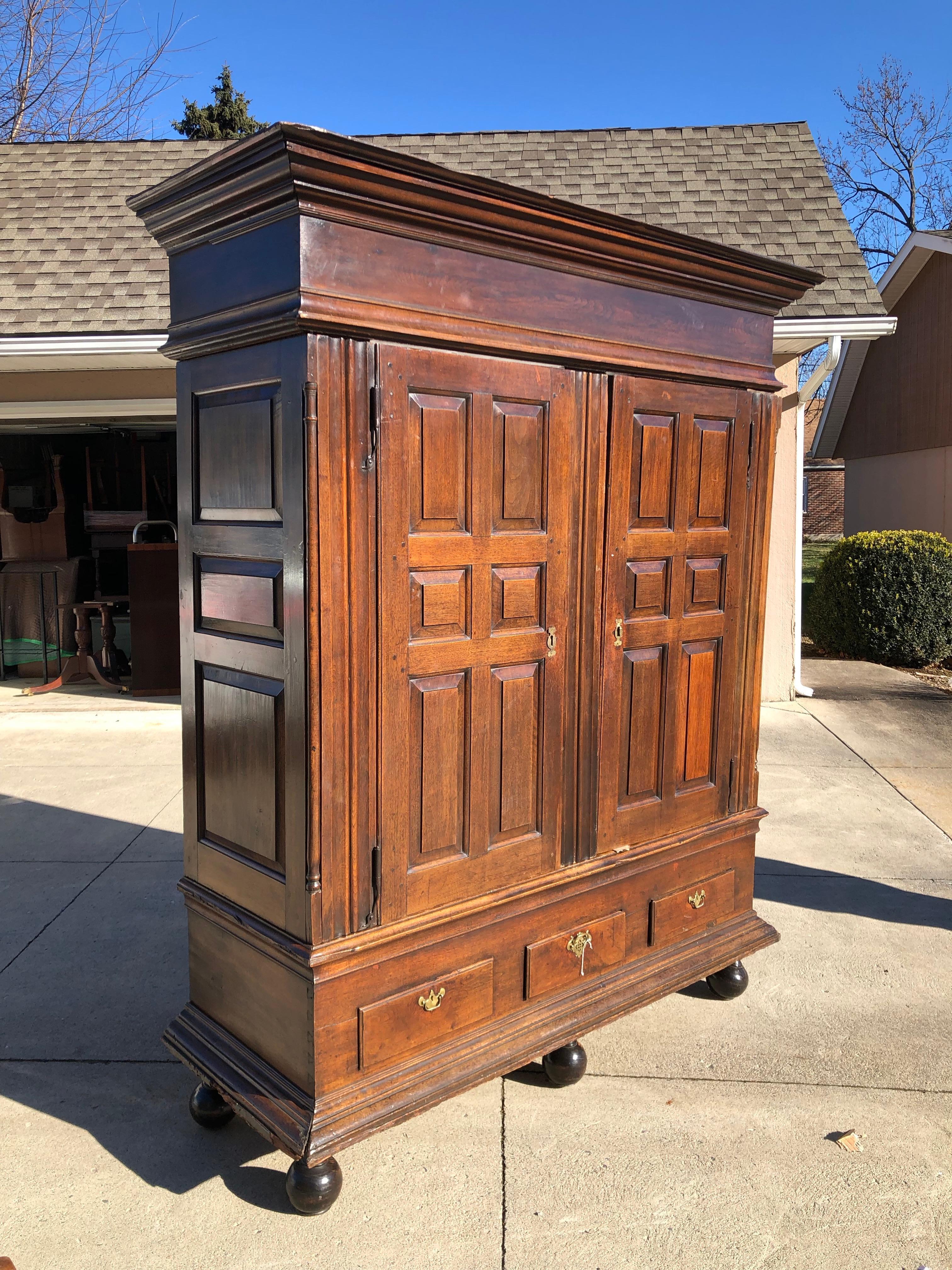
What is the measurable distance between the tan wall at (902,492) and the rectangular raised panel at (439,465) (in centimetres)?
1196

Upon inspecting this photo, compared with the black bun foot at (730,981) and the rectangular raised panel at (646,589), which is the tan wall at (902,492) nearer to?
the black bun foot at (730,981)

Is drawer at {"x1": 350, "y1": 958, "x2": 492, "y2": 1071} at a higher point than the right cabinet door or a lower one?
lower

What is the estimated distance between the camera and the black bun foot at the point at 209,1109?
244cm

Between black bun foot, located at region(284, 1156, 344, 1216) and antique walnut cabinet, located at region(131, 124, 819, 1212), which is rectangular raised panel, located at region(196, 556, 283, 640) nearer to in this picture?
antique walnut cabinet, located at region(131, 124, 819, 1212)

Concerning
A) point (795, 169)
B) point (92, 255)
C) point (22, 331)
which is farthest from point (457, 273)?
point (795, 169)

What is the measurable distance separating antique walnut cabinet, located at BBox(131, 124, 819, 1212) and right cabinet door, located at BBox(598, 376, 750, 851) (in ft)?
0.04

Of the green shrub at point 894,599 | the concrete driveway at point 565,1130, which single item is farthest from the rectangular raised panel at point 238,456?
the green shrub at point 894,599

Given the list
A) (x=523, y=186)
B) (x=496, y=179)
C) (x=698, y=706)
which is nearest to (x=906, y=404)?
(x=523, y=186)

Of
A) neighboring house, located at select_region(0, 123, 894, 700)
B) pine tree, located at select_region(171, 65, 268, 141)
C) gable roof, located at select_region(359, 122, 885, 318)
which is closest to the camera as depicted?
neighboring house, located at select_region(0, 123, 894, 700)

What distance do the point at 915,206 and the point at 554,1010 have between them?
26127 mm

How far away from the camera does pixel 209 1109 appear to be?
2.44m

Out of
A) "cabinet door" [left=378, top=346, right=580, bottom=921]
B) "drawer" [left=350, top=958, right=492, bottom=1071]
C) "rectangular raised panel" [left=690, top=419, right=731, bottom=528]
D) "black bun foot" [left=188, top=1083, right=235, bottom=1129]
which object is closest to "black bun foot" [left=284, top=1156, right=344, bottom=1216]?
"drawer" [left=350, top=958, right=492, bottom=1071]

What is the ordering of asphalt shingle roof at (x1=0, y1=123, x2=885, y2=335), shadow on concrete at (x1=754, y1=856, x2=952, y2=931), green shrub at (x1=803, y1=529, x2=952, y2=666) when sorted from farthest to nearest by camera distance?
green shrub at (x1=803, y1=529, x2=952, y2=666), asphalt shingle roof at (x1=0, y1=123, x2=885, y2=335), shadow on concrete at (x1=754, y1=856, x2=952, y2=931)

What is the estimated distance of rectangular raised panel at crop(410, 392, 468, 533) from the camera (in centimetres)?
222
